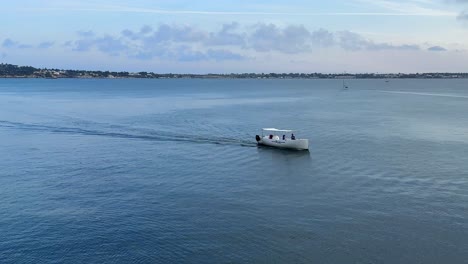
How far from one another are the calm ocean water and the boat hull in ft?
5.74

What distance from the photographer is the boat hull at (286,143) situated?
7368 cm

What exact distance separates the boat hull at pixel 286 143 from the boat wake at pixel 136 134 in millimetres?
1947

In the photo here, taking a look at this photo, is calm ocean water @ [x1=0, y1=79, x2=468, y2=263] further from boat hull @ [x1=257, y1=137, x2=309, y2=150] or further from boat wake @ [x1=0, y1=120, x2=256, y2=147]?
boat hull @ [x1=257, y1=137, x2=309, y2=150]

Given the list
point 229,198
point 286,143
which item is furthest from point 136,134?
point 229,198

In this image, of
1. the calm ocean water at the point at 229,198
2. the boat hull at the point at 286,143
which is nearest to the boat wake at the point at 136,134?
the calm ocean water at the point at 229,198

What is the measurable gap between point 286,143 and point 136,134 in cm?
2783

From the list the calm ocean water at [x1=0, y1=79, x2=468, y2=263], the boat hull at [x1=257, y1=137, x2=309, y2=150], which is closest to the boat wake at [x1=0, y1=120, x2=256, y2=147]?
the calm ocean water at [x1=0, y1=79, x2=468, y2=263]

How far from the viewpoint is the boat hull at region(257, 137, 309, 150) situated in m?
73.7

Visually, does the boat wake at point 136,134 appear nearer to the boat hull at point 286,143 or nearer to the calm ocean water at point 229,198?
the calm ocean water at point 229,198

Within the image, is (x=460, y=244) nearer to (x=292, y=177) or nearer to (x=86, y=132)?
(x=292, y=177)

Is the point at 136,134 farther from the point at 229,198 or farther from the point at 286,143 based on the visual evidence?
the point at 229,198

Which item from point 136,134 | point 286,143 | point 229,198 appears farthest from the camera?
point 136,134

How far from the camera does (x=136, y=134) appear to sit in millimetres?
87500

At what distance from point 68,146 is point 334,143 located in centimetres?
4174
